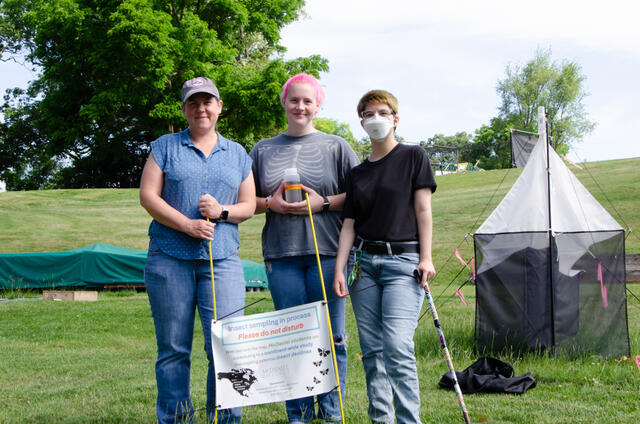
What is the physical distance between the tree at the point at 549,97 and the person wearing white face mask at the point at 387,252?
175 feet

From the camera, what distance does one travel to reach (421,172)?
337 centimetres

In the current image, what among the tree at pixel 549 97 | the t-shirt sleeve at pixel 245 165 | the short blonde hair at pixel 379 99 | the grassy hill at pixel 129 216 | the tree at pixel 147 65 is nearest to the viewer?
the short blonde hair at pixel 379 99

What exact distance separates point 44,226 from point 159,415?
22.2 meters

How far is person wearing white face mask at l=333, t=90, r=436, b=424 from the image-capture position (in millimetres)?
3225

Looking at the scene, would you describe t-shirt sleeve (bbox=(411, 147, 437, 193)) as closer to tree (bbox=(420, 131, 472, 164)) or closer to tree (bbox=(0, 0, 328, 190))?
tree (bbox=(0, 0, 328, 190))

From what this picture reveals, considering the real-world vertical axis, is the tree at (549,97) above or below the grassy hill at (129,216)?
above

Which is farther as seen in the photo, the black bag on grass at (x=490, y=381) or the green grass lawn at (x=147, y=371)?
the black bag on grass at (x=490, y=381)

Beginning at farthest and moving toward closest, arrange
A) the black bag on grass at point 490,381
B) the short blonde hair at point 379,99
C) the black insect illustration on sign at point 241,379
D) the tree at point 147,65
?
the tree at point 147,65 < the black bag on grass at point 490,381 < the short blonde hair at point 379,99 < the black insect illustration on sign at point 241,379

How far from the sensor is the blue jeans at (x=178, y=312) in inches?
132

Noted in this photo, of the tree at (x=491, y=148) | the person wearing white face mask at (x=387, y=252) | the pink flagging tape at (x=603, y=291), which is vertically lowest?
the pink flagging tape at (x=603, y=291)

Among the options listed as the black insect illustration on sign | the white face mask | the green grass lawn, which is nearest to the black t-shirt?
the white face mask

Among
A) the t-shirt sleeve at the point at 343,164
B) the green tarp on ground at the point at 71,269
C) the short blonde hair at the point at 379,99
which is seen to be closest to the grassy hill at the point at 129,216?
the green tarp on ground at the point at 71,269

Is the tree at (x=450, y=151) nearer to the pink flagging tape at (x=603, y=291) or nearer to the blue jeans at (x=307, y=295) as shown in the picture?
the pink flagging tape at (x=603, y=291)

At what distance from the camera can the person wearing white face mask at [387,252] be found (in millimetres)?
3225
